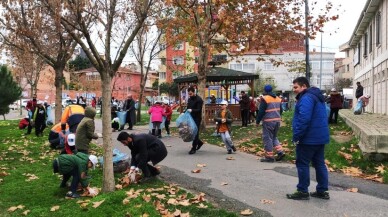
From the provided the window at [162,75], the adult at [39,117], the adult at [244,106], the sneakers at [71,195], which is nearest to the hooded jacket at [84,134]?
the sneakers at [71,195]

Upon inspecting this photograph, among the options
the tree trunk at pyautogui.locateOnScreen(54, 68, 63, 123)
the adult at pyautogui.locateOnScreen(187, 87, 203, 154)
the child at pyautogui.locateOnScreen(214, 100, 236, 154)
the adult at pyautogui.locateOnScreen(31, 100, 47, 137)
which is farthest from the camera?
the tree trunk at pyautogui.locateOnScreen(54, 68, 63, 123)

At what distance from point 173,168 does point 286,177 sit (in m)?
2.59

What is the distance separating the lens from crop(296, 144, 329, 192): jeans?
6.46m

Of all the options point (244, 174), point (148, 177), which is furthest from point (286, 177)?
point (148, 177)

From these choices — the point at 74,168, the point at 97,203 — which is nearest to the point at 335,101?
the point at 74,168

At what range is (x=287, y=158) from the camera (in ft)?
34.9

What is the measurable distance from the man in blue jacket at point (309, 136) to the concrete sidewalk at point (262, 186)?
262mm

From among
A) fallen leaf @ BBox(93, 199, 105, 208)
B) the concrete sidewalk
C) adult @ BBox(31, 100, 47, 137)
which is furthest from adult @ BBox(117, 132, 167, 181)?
adult @ BBox(31, 100, 47, 137)

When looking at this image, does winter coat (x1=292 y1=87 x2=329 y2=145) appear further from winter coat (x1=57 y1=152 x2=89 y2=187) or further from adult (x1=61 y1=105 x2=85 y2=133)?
adult (x1=61 y1=105 x2=85 y2=133)

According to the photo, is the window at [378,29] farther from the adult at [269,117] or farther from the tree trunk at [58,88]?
the tree trunk at [58,88]

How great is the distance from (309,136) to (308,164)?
44 cm

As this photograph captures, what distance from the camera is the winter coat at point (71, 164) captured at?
23.3 ft

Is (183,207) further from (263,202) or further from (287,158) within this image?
(287,158)

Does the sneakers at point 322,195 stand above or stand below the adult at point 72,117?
below
